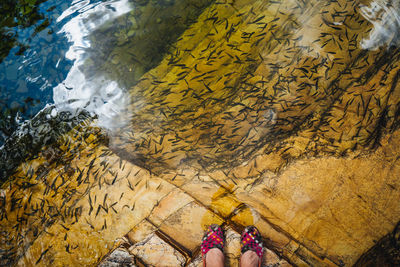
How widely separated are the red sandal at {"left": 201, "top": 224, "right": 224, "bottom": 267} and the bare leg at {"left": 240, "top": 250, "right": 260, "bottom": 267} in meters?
0.23

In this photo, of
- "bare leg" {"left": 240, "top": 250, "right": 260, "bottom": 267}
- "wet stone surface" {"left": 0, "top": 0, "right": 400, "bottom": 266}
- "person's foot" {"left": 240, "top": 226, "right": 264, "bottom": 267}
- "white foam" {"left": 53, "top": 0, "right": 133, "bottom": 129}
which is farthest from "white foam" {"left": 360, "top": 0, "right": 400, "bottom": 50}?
"white foam" {"left": 53, "top": 0, "right": 133, "bottom": 129}

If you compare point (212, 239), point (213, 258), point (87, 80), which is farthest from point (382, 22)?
point (87, 80)

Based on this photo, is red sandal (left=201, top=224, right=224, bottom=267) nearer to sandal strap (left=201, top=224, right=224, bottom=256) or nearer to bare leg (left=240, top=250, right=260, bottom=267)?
sandal strap (left=201, top=224, right=224, bottom=256)

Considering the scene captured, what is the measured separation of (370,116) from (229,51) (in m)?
2.05

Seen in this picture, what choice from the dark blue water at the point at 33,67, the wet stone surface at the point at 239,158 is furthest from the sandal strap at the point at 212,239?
the dark blue water at the point at 33,67

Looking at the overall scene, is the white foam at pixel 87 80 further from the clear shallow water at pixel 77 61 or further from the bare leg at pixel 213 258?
the bare leg at pixel 213 258

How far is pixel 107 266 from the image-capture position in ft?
7.04

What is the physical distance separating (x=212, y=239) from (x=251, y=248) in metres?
0.39

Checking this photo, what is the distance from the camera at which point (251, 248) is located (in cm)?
211

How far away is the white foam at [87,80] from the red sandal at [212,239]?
1926mm

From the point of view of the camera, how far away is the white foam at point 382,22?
10.2 feet

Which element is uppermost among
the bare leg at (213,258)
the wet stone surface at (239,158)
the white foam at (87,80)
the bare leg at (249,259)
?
the white foam at (87,80)

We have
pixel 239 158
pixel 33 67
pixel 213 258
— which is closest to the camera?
pixel 213 258

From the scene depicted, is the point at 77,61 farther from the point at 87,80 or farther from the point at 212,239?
the point at 212,239
